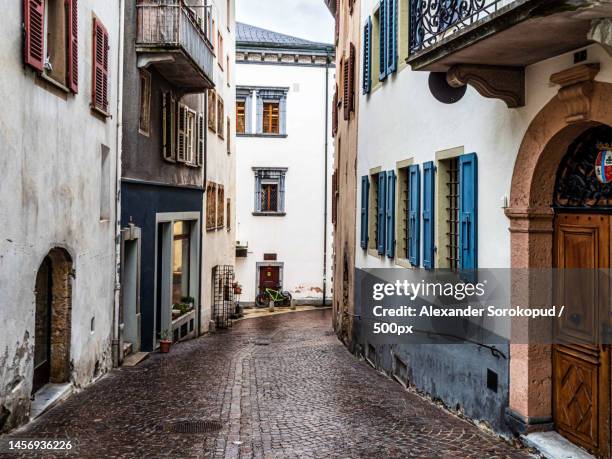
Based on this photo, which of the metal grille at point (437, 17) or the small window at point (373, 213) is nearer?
the metal grille at point (437, 17)

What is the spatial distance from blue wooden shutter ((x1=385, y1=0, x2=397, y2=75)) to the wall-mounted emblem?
21.9 ft

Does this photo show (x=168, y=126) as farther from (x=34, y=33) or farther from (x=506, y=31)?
(x=506, y=31)

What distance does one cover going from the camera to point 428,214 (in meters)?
11.0

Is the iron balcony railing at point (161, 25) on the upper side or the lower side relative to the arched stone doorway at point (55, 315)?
upper

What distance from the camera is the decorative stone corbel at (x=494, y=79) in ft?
25.5

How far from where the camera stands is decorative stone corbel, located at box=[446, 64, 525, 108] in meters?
7.76

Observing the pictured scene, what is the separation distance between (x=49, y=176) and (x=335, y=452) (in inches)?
207

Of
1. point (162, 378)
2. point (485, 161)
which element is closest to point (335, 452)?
point (485, 161)

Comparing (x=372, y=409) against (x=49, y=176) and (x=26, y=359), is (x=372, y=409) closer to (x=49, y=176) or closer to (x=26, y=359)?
(x=26, y=359)

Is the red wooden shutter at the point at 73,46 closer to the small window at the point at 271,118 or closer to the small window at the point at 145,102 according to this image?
the small window at the point at 145,102

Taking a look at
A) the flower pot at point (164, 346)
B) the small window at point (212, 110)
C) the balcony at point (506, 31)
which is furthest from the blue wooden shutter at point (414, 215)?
the small window at point (212, 110)

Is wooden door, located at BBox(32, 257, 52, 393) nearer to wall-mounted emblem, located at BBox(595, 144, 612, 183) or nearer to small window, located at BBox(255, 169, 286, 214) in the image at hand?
wall-mounted emblem, located at BBox(595, 144, 612, 183)

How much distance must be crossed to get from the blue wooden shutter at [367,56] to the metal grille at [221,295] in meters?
11.0

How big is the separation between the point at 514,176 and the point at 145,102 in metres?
10.1
